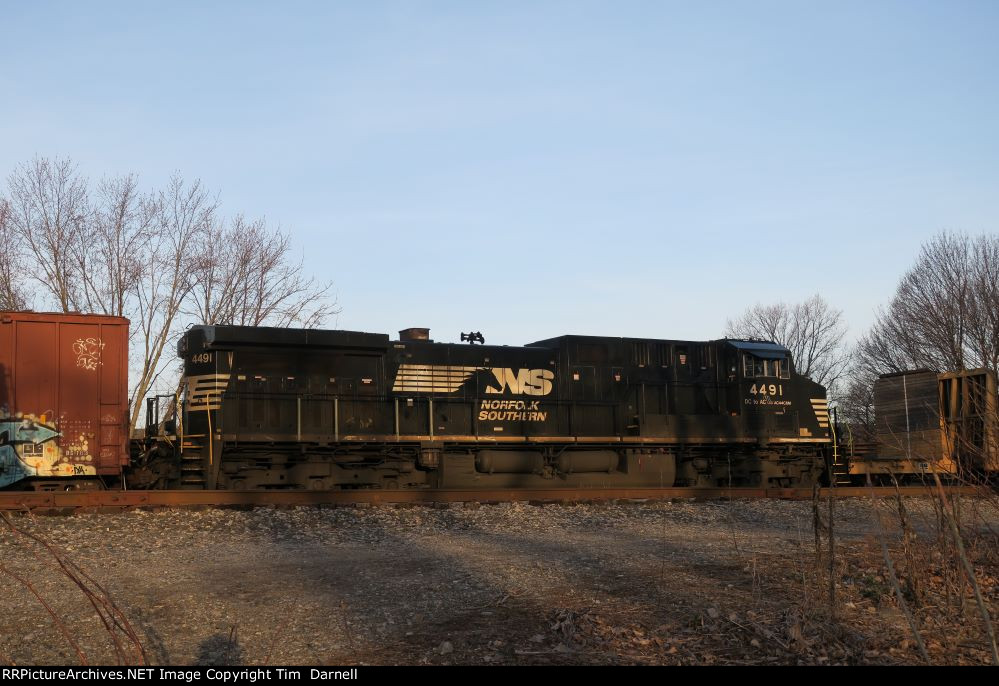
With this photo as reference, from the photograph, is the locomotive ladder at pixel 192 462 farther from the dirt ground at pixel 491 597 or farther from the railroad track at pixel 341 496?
the dirt ground at pixel 491 597

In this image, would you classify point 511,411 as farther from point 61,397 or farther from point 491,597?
point 491,597

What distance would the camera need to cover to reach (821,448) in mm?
21812

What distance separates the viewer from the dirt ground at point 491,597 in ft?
19.2

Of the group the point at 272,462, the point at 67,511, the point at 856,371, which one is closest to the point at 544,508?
the point at 272,462

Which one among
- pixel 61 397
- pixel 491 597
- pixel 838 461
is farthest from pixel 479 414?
pixel 491 597

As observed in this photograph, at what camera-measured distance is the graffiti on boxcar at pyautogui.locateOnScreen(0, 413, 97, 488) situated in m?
15.1

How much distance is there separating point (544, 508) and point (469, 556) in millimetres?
5677

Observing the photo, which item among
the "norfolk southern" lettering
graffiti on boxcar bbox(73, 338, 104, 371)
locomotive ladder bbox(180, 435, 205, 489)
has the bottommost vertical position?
locomotive ladder bbox(180, 435, 205, 489)

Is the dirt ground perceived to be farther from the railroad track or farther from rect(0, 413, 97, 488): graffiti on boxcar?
rect(0, 413, 97, 488): graffiti on boxcar

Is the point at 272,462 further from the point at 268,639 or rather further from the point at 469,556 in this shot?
the point at 268,639

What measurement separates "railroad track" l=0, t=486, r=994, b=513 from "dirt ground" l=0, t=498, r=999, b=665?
Result: 1358 millimetres

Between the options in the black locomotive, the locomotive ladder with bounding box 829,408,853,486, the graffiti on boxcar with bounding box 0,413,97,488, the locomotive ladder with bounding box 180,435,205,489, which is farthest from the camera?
the locomotive ladder with bounding box 829,408,853,486

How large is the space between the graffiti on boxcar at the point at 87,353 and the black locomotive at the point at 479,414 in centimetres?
184

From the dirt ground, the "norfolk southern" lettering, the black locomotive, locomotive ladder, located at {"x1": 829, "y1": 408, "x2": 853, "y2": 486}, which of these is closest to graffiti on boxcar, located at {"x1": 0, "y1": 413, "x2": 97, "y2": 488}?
the black locomotive
